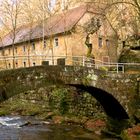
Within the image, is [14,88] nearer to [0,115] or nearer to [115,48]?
[0,115]

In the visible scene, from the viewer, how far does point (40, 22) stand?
164ft

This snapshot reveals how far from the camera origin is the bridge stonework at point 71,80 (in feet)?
62.0

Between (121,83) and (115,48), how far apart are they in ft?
84.8

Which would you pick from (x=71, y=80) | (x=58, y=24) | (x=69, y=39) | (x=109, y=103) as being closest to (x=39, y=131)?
(x=109, y=103)

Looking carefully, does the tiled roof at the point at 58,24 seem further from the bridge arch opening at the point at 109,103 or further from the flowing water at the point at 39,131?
the bridge arch opening at the point at 109,103

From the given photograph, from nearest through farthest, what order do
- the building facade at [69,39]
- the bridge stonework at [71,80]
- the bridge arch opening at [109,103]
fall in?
the bridge stonework at [71,80] < the bridge arch opening at [109,103] < the building facade at [69,39]

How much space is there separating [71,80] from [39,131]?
786 cm

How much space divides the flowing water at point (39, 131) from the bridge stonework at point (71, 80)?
3.42 metres

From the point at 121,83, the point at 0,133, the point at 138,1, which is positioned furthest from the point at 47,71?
the point at 138,1

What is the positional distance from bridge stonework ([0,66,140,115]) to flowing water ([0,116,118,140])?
135 inches

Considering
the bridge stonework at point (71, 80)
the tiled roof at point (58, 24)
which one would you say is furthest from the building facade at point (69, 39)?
the bridge stonework at point (71, 80)

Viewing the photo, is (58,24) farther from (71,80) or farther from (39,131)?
(71,80)

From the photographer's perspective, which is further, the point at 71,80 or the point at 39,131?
the point at 39,131

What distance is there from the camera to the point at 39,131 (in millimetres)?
27859
